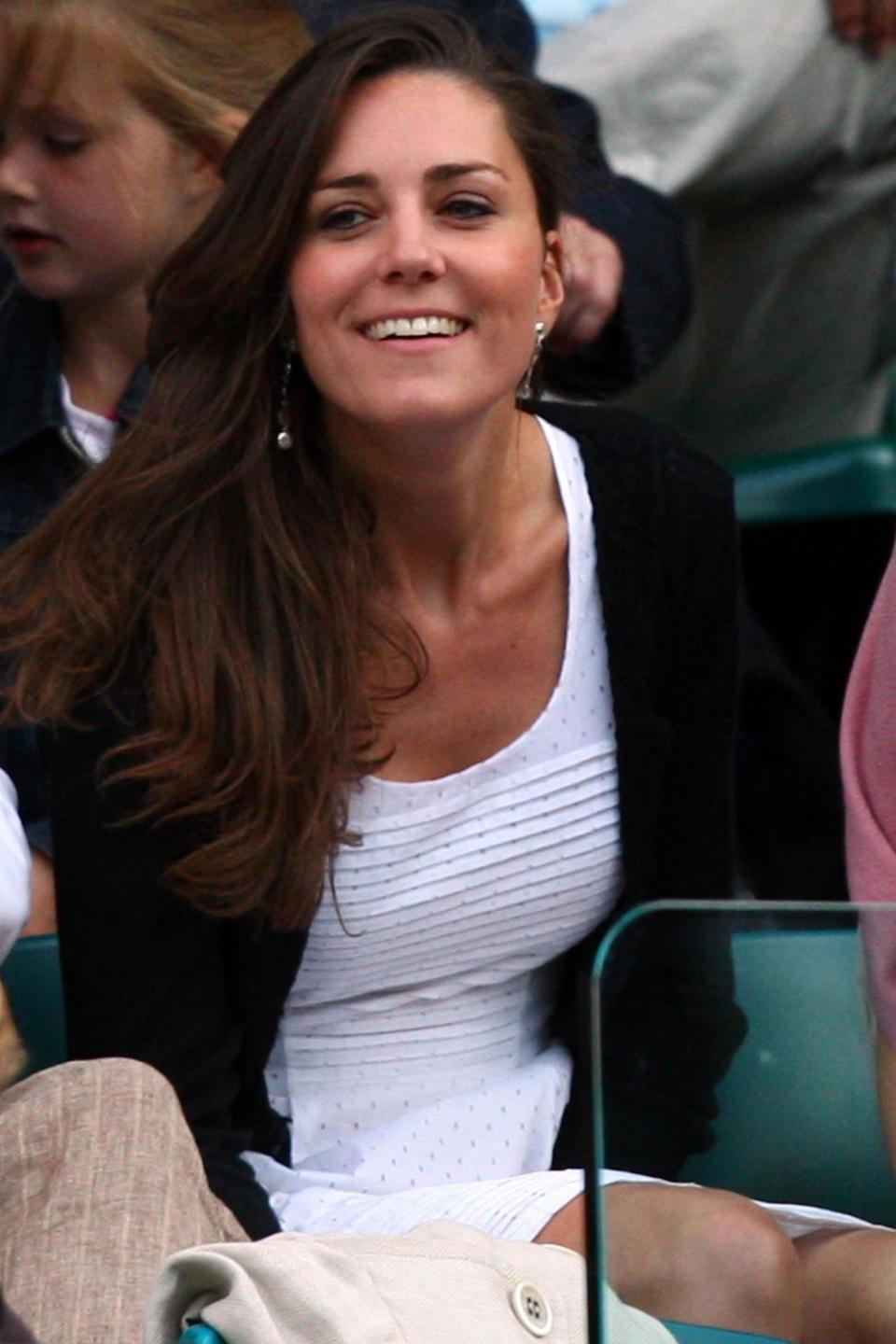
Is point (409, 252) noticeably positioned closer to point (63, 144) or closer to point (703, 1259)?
point (63, 144)

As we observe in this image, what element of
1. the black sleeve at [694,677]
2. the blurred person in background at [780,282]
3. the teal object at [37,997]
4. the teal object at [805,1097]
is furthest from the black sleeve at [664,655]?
the teal object at [805,1097]

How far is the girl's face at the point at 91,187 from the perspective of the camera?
2635mm

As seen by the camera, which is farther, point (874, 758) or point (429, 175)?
point (429, 175)

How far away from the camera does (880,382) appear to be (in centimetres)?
407

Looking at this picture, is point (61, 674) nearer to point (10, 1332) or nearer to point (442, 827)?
point (442, 827)

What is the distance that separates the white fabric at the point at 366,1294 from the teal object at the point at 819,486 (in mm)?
2120

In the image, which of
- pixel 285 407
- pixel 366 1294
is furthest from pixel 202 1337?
pixel 285 407

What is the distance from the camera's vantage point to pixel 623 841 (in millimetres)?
2287

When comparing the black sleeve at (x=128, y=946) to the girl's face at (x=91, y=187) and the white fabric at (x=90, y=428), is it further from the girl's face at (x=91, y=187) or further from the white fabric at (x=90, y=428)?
the girl's face at (x=91, y=187)

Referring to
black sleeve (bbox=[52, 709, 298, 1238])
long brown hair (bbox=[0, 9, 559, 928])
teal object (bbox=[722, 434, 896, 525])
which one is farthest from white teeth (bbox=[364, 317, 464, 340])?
teal object (bbox=[722, 434, 896, 525])

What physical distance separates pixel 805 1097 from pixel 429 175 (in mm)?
1146

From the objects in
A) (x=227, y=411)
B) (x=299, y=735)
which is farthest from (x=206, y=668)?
(x=227, y=411)

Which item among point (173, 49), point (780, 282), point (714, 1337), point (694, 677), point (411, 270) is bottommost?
point (714, 1337)

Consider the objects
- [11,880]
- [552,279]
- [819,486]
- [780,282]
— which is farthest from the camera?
[780,282]
